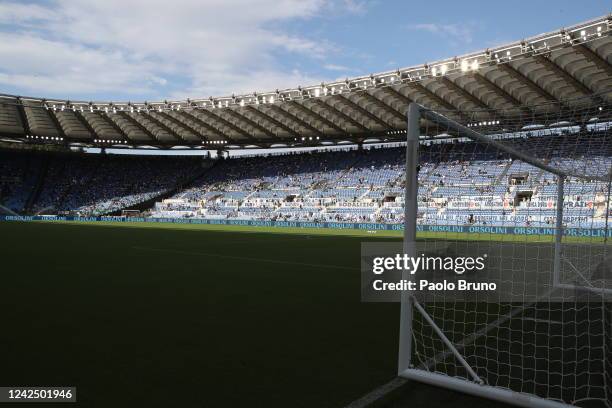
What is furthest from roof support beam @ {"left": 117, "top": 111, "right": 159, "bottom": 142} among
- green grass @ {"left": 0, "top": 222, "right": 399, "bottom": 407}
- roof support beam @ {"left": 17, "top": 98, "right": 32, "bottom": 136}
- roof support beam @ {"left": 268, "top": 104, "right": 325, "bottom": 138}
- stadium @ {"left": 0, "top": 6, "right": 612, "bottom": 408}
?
green grass @ {"left": 0, "top": 222, "right": 399, "bottom": 407}

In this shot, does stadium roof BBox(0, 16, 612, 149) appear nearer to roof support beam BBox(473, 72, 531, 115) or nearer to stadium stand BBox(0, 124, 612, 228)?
roof support beam BBox(473, 72, 531, 115)

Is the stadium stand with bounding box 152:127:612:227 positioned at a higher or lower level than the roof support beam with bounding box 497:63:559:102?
lower

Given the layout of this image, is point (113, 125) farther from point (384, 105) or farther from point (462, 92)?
point (462, 92)

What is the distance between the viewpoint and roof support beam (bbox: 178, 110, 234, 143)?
43.5m

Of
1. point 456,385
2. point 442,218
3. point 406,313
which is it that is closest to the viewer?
point 456,385

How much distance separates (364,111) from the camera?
122 feet

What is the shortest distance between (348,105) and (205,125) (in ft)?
55.2

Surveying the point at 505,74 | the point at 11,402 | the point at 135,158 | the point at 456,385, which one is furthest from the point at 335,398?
the point at 135,158

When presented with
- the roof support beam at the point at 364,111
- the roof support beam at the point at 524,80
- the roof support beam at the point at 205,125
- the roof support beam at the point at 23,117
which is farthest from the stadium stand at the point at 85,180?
the roof support beam at the point at 524,80

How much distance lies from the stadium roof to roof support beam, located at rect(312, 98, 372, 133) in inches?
4.1

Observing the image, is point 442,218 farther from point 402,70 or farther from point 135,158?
point 135,158

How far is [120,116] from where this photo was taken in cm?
4481

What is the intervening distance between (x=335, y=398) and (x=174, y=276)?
7.12 meters

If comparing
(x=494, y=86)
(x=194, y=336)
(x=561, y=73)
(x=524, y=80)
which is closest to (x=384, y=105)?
(x=494, y=86)
